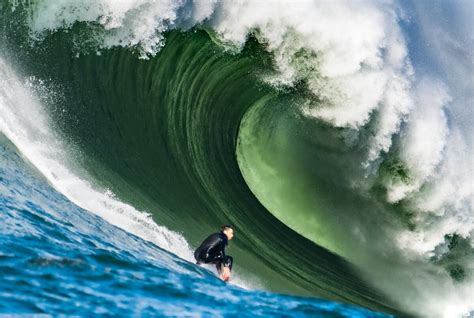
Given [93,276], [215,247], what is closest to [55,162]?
[215,247]

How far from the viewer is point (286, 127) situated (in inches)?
505

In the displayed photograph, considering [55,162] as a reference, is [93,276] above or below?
below

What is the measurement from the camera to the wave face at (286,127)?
11320 mm

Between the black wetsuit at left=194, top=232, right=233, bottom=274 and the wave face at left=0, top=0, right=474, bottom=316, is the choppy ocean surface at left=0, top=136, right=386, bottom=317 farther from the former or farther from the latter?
the wave face at left=0, top=0, right=474, bottom=316

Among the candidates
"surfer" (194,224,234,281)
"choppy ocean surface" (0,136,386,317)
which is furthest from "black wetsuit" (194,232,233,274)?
"choppy ocean surface" (0,136,386,317)

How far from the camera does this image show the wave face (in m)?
11.3

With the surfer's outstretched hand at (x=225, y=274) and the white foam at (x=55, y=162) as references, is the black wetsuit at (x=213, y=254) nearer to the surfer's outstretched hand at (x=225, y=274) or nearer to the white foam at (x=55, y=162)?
the surfer's outstretched hand at (x=225, y=274)

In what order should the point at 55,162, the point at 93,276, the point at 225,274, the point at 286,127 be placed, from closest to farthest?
the point at 93,276 < the point at 225,274 < the point at 55,162 < the point at 286,127

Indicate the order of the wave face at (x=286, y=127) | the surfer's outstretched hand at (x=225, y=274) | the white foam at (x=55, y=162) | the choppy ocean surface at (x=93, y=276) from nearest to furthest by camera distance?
the choppy ocean surface at (x=93, y=276)
the surfer's outstretched hand at (x=225, y=274)
the white foam at (x=55, y=162)
the wave face at (x=286, y=127)

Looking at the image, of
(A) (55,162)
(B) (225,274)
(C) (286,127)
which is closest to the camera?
(B) (225,274)

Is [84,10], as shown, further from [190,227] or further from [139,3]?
[190,227]

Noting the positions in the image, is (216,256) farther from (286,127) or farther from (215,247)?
(286,127)

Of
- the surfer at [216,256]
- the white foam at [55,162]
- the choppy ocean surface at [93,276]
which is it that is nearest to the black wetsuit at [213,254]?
the surfer at [216,256]

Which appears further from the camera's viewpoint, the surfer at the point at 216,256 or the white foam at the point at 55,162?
the white foam at the point at 55,162
